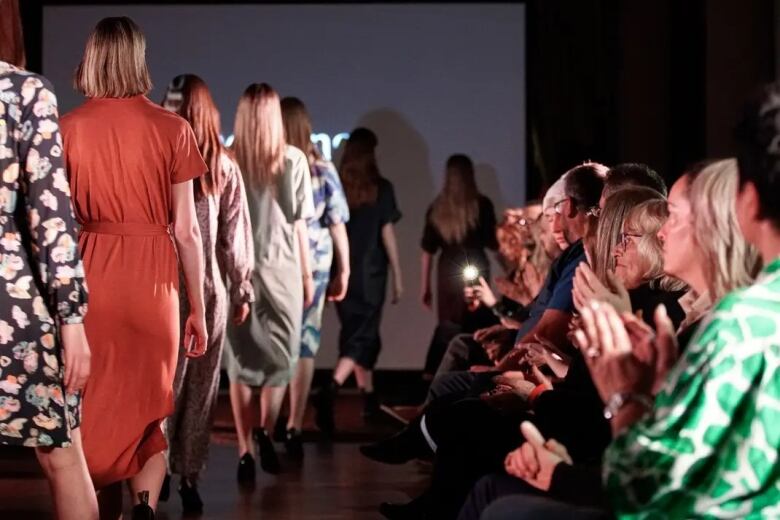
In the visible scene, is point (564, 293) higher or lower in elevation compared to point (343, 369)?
higher

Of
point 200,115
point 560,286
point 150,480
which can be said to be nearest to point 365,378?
point 200,115

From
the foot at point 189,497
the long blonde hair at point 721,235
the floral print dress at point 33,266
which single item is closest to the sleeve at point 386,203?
the foot at point 189,497

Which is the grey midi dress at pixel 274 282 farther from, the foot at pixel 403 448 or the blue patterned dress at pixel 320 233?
the foot at pixel 403 448

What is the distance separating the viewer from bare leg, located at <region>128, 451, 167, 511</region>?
3.75 metres

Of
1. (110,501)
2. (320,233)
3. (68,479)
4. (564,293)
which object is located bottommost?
(110,501)

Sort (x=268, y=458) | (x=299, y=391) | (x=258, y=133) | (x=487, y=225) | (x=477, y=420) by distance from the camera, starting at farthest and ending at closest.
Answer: (x=487, y=225) → (x=299, y=391) → (x=268, y=458) → (x=258, y=133) → (x=477, y=420)

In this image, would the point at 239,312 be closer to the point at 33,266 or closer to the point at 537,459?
the point at 33,266

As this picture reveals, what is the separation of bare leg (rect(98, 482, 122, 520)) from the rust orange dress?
142mm

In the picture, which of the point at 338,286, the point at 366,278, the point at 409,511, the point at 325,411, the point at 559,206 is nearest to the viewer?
the point at 409,511

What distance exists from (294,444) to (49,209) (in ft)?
10.8

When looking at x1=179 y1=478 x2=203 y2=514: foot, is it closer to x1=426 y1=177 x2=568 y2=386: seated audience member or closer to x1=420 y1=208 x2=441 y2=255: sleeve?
x1=426 y1=177 x2=568 y2=386: seated audience member

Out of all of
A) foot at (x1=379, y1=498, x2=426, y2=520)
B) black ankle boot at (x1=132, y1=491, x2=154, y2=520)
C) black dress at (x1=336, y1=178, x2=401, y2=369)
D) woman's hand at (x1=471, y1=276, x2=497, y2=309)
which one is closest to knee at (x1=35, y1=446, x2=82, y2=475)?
black ankle boot at (x1=132, y1=491, x2=154, y2=520)

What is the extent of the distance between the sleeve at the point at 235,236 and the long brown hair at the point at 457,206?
266cm

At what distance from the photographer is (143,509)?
3.72 metres
